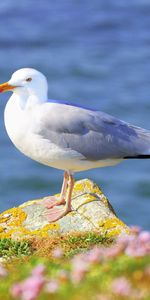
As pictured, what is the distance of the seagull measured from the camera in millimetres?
8344

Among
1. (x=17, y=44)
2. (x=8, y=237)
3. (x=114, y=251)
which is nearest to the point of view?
(x=114, y=251)

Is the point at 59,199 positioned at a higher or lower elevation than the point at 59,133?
lower

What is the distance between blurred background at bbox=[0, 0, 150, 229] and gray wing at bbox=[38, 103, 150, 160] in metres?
5.21

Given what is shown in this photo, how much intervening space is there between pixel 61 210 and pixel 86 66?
9.72 m

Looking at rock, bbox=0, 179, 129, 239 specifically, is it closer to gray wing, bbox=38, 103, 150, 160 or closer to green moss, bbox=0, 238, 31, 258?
green moss, bbox=0, 238, 31, 258

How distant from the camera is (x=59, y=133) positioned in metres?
8.46

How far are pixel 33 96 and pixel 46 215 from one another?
1.10 m

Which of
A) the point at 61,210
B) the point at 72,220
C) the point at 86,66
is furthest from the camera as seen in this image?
the point at 86,66

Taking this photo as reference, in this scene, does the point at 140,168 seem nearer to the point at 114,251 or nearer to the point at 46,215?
the point at 46,215

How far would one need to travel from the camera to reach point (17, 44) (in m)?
18.7

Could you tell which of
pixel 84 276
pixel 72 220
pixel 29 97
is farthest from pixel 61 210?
pixel 84 276

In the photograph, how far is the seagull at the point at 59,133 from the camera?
328 inches

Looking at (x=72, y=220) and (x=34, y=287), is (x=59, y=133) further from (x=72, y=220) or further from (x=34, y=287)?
(x=34, y=287)

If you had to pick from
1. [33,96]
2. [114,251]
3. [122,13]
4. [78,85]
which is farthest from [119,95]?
[114,251]
